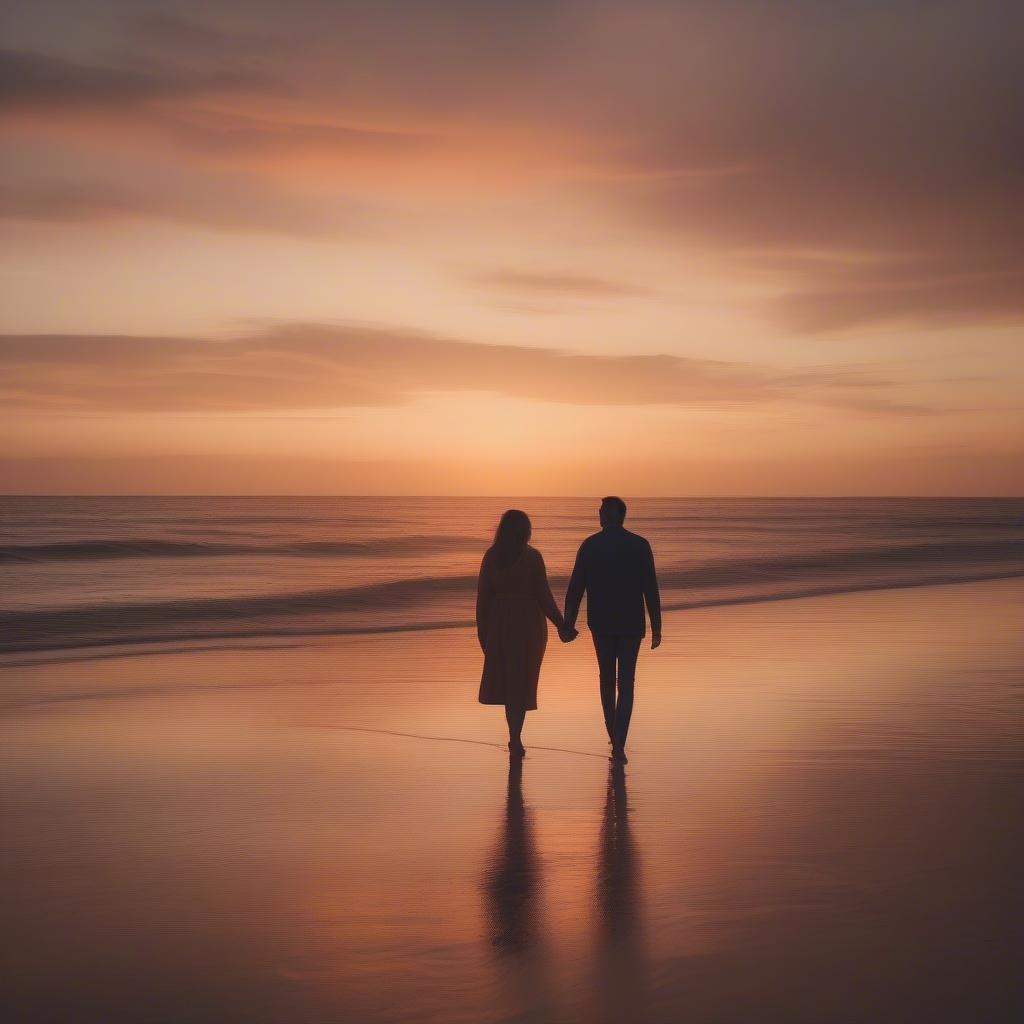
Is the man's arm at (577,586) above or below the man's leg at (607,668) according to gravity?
above

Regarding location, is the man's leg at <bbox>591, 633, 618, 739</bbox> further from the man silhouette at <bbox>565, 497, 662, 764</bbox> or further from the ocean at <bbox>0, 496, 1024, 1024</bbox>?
the ocean at <bbox>0, 496, 1024, 1024</bbox>

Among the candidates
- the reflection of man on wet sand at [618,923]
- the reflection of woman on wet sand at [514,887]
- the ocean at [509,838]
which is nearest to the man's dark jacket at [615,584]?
the ocean at [509,838]

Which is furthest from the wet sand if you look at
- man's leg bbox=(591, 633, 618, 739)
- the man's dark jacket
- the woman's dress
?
the man's dark jacket

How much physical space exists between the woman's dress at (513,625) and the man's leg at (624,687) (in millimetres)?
525

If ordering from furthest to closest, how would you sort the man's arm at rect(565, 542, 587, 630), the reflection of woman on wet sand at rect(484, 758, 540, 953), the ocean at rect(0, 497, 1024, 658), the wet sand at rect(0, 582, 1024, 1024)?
the ocean at rect(0, 497, 1024, 658), the man's arm at rect(565, 542, 587, 630), the reflection of woman on wet sand at rect(484, 758, 540, 953), the wet sand at rect(0, 582, 1024, 1024)

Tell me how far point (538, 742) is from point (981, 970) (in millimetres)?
4867

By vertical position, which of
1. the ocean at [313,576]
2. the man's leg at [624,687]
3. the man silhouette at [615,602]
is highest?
the man silhouette at [615,602]

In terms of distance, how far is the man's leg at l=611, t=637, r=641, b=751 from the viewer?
8.21 meters

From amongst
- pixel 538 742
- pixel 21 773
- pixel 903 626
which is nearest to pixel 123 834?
pixel 21 773

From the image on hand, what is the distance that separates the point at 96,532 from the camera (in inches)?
2608

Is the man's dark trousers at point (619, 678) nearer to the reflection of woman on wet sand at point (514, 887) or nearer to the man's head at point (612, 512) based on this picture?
the man's head at point (612, 512)

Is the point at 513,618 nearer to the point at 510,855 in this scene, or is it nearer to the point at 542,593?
the point at 542,593

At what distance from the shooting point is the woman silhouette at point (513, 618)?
8367mm

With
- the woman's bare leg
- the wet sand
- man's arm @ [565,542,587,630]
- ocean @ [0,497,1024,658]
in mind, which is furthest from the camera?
ocean @ [0,497,1024,658]
